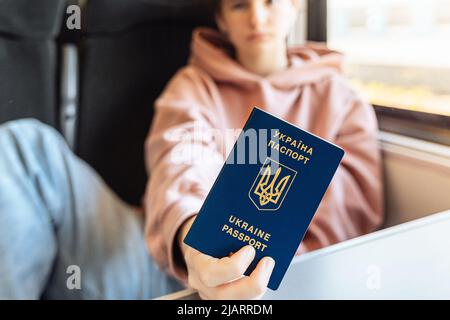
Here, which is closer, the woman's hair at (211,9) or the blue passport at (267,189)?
the blue passport at (267,189)

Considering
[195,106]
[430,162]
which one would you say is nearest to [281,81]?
[195,106]

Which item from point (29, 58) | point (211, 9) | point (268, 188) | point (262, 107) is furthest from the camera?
point (211, 9)

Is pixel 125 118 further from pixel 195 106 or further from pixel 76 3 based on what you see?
pixel 76 3

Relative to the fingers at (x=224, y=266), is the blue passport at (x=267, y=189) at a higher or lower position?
higher

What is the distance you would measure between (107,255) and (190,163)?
0.69 feet

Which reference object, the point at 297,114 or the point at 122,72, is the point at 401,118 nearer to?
the point at 297,114

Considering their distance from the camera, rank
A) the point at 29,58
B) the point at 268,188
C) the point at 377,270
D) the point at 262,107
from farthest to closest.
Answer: the point at 262,107, the point at 29,58, the point at 377,270, the point at 268,188

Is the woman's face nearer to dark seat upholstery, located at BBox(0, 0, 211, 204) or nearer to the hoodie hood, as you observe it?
the hoodie hood

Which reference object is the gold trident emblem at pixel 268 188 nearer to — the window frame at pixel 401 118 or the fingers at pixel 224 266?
the fingers at pixel 224 266

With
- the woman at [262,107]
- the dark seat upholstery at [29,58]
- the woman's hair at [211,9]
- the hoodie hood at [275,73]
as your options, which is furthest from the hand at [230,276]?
the woman's hair at [211,9]

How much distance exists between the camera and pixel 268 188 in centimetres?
36

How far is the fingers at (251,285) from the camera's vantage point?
1.25 feet

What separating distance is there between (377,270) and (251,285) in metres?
0.17

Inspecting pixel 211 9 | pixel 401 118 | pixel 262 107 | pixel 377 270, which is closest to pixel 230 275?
pixel 377 270
